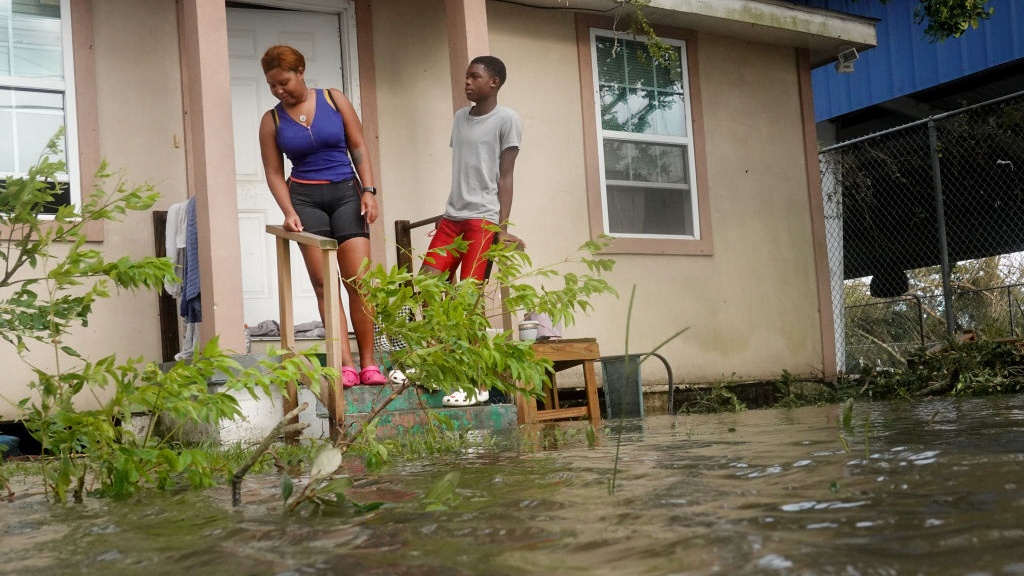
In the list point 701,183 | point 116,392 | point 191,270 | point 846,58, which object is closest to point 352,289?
point 191,270

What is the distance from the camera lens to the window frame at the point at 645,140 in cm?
888

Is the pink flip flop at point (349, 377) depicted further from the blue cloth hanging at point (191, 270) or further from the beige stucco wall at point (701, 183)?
the beige stucco wall at point (701, 183)

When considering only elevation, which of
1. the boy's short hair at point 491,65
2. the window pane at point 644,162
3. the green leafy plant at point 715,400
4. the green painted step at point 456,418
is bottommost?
the green leafy plant at point 715,400

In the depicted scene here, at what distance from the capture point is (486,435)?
16.5ft

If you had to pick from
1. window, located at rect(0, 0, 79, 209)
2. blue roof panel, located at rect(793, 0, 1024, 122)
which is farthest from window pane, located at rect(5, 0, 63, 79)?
blue roof panel, located at rect(793, 0, 1024, 122)

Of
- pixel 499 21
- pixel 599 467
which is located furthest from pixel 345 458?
pixel 499 21

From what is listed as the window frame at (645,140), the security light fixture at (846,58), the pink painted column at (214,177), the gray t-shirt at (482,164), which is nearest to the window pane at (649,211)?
the window frame at (645,140)

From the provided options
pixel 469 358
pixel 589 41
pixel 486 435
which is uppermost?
pixel 589 41

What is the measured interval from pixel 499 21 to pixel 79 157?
3.36m

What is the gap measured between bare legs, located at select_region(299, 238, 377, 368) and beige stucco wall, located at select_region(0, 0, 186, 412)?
165 cm

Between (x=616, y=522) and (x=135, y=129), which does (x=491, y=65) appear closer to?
(x=135, y=129)

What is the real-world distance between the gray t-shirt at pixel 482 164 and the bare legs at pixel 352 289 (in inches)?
23.8

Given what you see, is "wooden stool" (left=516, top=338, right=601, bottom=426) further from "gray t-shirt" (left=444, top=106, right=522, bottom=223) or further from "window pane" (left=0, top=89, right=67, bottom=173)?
"window pane" (left=0, top=89, right=67, bottom=173)

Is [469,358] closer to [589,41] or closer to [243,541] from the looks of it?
[243,541]
